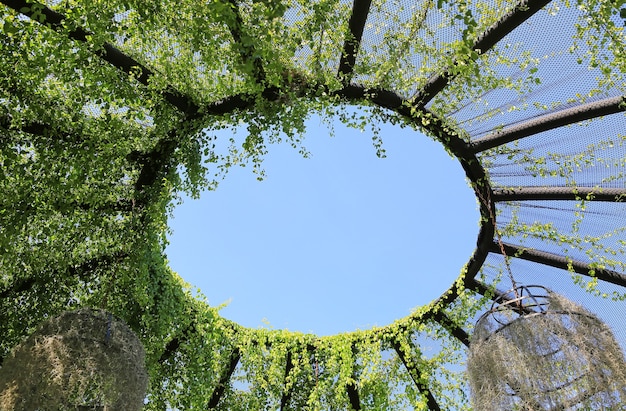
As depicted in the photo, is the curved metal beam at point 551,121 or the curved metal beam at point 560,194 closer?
the curved metal beam at point 551,121

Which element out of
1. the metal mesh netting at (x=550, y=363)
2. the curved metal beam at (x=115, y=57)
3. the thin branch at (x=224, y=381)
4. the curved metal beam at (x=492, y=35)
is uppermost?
the curved metal beam at (x=492, y=35)

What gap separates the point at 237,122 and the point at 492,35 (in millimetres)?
2395

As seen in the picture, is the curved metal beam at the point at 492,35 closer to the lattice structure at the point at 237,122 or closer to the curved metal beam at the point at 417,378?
the lattice structure at the point at 237,122

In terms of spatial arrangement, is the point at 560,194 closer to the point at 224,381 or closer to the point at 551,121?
the point at 551,121

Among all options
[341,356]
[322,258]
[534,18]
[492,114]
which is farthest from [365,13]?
[322,258]

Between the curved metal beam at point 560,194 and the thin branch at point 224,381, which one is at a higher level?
the curved metal beam at point 560,194

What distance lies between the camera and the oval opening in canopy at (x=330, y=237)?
8.44 meters

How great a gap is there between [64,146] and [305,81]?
2211 mm

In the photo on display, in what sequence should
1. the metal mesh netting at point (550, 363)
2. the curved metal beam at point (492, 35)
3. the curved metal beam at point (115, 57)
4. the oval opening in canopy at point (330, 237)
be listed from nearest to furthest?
the metal mesh netting at point (550, 363) → the curved metal beam at point (115, 57) → the curved metal beam at point (492, 35) → the oval opening in canopy at point (330, 237)

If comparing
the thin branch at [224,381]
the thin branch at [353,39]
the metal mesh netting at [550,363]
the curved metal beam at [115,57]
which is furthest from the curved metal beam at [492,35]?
the thin branch at [224,381]

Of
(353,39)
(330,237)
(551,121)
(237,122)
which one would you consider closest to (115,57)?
(237,122)

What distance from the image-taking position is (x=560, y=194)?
6.31m

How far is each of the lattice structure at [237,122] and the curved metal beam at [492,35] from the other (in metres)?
0.02

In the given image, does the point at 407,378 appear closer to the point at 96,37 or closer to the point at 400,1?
the point at 400,1
